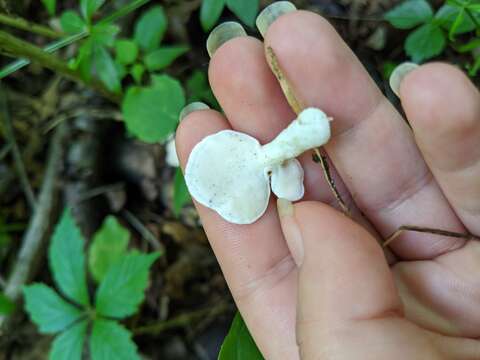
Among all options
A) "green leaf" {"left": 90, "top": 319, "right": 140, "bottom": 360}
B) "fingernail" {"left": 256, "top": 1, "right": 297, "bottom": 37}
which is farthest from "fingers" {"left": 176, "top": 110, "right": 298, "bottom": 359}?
"fingernail" {"left": 256, "top": 1, "right": 297, "bottom": 37}

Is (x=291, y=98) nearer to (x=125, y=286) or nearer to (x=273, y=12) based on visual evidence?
(x=273, y=12)

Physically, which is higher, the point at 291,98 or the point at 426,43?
the point at 291,98

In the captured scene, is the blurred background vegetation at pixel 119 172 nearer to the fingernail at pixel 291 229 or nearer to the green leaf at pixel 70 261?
the green leaf at pixel 70 261

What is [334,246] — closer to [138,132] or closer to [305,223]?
[305,223]

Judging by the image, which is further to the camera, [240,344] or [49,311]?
[49,311]

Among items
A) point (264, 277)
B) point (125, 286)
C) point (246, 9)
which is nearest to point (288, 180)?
point (264, 277)

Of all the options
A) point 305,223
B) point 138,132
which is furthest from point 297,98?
point 138,132
